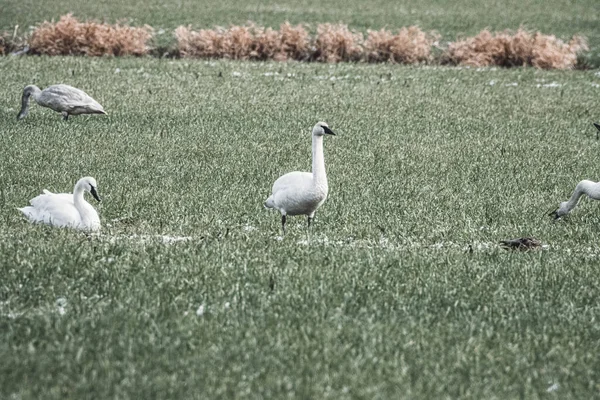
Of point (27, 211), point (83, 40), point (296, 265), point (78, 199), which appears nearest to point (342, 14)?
point (83, 40)

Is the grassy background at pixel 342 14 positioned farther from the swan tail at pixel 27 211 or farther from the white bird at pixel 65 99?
the swan tail at pixel 27 211

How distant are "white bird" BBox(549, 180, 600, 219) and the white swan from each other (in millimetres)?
2845

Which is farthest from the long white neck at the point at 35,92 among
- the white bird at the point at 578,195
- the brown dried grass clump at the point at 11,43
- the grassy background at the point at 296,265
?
the brown dried grass clump at the point at 11,43

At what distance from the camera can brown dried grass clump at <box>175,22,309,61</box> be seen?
2653 cm

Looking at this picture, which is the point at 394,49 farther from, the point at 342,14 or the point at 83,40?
the point at 342,14

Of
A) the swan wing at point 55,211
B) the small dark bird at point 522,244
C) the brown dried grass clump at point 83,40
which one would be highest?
the swan wing at point 55,211

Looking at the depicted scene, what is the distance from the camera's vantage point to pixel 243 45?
86.8 ft

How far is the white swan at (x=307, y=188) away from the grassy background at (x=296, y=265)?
300 millimetres

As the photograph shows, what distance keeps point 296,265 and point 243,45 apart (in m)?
19.5

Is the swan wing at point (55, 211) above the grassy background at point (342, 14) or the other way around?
above

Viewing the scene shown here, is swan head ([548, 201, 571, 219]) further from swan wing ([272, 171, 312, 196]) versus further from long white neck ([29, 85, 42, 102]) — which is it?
long white neck ([29, 85, 42, 102])

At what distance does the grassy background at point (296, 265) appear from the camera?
5520 millimetres

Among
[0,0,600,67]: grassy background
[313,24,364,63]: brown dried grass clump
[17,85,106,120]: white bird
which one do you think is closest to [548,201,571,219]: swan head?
[17,85,106,120]: white bird

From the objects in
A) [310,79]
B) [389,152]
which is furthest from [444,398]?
[310,79]
